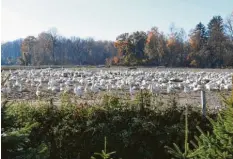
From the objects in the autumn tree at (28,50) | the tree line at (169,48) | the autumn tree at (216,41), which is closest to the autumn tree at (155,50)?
the tree line at (169,48)

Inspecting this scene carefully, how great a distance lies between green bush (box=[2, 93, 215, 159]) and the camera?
955 cm

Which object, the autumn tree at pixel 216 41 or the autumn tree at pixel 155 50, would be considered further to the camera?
the autumn tree at pixel 155 50

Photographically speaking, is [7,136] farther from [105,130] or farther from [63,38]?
[63,38]

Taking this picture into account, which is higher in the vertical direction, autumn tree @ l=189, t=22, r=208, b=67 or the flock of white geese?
autumn tree @ l=189, t=22, r=208, b=67

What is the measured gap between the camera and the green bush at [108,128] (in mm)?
9555

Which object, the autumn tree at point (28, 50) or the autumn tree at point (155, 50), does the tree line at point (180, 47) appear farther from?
the autumn tree at point (28, 50)

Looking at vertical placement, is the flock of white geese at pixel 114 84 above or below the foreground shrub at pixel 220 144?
below

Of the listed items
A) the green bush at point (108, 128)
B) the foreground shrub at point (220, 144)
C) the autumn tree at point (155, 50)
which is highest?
the autumn tree at point (155, 50)

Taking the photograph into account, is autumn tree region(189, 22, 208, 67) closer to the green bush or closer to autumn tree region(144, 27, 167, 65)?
autumn tree region(144, 27, 167, 65)

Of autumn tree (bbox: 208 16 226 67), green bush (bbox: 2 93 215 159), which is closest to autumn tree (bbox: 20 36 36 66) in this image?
autumn tree (bbox: 208 16 226 67)

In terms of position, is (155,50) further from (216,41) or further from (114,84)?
(114,84)

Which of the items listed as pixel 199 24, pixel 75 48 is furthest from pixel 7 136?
pixel 75 48

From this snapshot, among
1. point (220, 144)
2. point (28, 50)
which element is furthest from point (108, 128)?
point (28, 50)

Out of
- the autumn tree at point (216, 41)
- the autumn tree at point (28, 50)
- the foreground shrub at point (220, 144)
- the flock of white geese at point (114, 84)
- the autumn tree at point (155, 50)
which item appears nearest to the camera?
the foreground shrub at point (220, 144)
